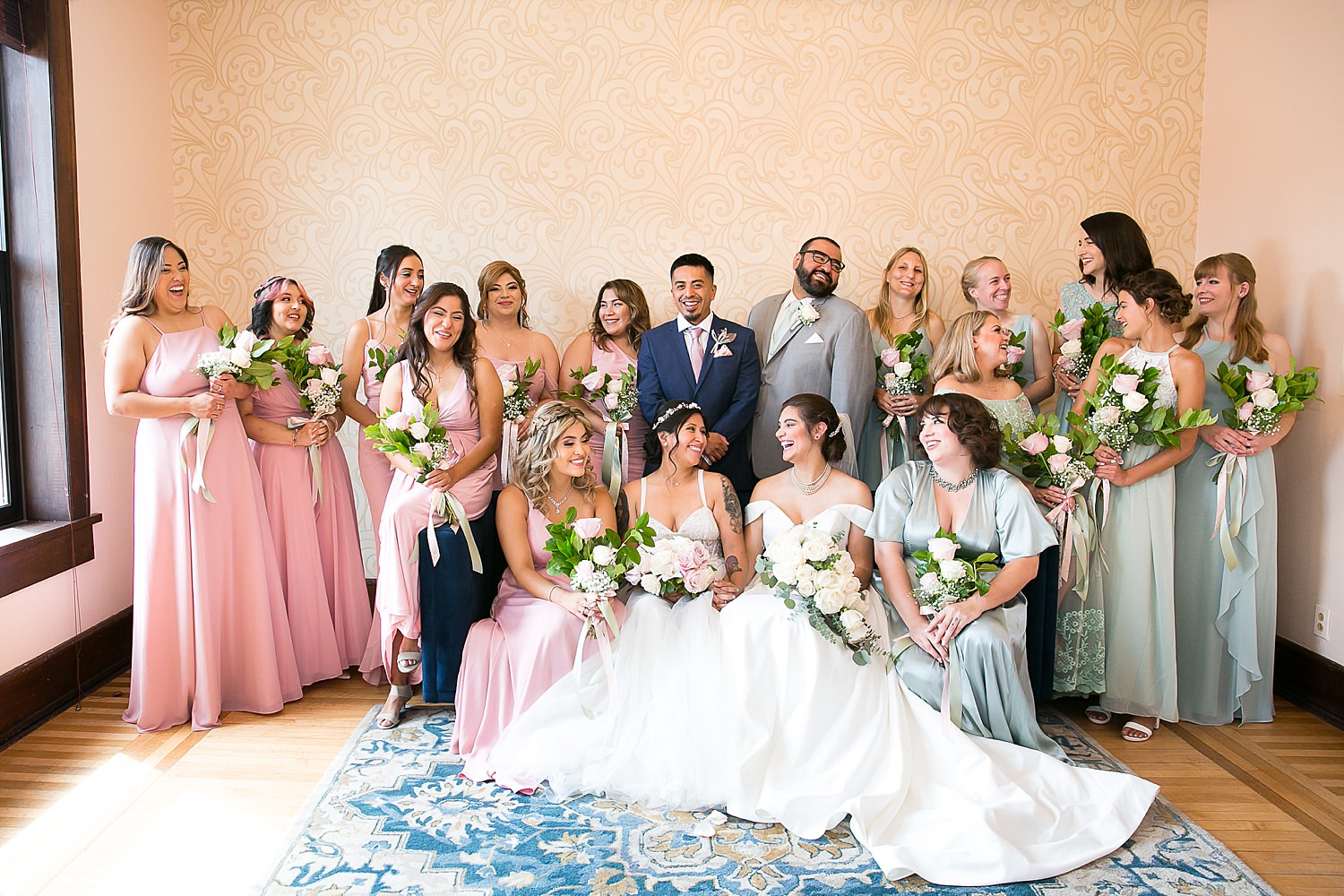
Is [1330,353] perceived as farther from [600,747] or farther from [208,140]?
[208,140]

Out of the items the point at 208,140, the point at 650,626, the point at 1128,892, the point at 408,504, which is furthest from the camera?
the point at 208,140

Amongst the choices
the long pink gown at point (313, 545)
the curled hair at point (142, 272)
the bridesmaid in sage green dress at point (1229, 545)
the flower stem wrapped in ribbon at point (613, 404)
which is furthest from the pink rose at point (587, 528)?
the bridesmaid in sage green dress at point (1229, 545)

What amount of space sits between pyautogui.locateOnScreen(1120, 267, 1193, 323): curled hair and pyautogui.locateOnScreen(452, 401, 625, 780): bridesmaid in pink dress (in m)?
2.38

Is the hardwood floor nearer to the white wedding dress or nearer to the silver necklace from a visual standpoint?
the white wedding dress

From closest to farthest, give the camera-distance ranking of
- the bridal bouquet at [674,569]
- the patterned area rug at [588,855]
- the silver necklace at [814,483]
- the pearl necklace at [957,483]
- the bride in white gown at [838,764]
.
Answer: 1. the patterned area rug at [588,855]
2. the bride in white gown at [838,764]
3. the bridal bouquet at [674,569]
4. the pearl necklace at [957,483]
5. the silver necklace at [814,483]

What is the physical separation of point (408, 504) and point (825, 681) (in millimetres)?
1759

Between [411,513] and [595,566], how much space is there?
32.7 inches

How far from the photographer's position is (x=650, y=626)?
345cm

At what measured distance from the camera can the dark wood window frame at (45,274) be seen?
3844 mm

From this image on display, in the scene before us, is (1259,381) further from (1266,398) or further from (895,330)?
(895,330)

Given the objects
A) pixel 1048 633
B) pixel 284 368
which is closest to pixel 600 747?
pixel 1048 633

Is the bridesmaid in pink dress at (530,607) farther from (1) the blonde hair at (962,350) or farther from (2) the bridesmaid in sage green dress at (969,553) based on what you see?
(1) the blonde hair at (962,350)

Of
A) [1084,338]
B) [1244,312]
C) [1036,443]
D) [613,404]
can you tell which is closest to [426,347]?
[613,404]

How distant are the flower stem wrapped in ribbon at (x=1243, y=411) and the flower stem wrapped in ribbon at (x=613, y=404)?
2.56 metres
